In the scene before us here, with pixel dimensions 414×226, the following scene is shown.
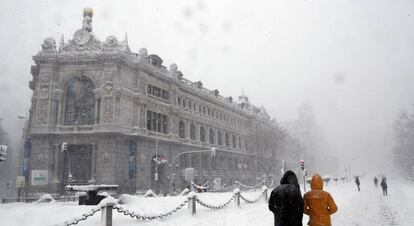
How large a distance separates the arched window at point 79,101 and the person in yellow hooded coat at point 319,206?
35806 millimetres

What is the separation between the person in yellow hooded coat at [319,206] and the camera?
6.55 metres

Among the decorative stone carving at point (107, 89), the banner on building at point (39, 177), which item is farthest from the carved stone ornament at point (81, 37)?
the banner on building at point (39, 177)

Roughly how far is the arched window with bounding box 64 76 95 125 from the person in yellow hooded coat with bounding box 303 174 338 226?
117ft

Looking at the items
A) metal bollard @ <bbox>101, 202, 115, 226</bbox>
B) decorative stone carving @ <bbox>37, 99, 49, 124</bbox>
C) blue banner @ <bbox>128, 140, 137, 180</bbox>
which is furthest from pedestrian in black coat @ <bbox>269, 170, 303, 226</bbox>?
decorative stone carving @ <bbox>37, 99, 49, 124</bbox>

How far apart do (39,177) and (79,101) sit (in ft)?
30.9

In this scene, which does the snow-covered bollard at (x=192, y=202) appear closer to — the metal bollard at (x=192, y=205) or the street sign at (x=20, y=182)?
the metal bollard at (x=192, y=205)

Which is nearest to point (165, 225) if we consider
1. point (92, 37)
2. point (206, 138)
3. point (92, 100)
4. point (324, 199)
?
point (324, 199)

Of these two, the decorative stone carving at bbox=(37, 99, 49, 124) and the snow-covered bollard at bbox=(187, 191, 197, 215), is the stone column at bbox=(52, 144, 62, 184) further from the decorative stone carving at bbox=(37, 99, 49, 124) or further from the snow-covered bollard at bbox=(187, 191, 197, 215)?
the snow-covered bollard at bbox=(187, 191, 197, 215)

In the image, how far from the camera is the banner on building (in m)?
36.1

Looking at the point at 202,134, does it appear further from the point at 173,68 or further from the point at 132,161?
the point at 132,161

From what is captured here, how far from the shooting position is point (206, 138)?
56.8 m

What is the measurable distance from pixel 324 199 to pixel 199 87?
172 ft

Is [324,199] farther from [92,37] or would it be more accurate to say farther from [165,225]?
[92,37]

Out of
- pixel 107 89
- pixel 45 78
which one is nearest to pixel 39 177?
pixel 45 78
